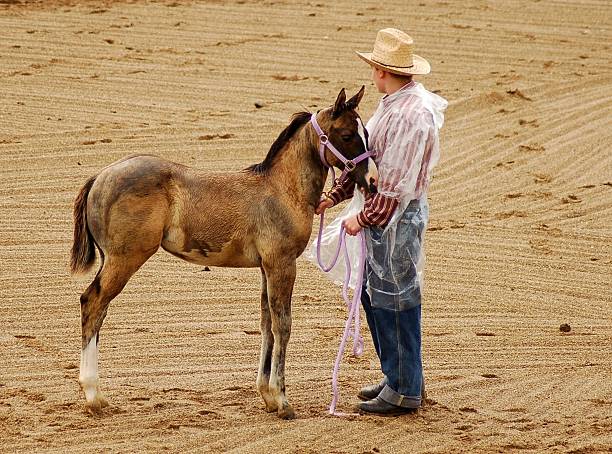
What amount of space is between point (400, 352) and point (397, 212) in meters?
0.86

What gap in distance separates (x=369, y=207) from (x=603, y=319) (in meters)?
3.16

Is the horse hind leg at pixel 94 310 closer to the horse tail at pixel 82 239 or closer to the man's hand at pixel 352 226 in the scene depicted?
the horse tail at pixel 82 239

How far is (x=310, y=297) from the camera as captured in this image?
970cm

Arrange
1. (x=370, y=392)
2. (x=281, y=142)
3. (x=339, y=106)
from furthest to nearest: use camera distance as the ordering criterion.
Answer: (x=370, y=392) < (x=281, y=142) < (x=339, y=106)

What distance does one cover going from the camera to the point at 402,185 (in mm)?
7055

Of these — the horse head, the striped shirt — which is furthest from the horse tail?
the striped shirt

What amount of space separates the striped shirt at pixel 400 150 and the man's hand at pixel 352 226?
0.03 meters

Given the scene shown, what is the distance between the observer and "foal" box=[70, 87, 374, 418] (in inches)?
278

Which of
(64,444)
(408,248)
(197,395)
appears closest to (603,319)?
(408,248)

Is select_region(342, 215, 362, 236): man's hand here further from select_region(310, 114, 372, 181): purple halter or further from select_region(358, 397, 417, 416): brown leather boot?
A: select_region(358, 397, 417, 416): brown leather boot

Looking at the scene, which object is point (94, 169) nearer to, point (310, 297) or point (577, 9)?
point (310, 297)

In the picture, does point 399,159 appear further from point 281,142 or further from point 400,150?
point 281,142

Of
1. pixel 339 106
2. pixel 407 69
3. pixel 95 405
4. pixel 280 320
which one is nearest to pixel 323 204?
pixel 339 106

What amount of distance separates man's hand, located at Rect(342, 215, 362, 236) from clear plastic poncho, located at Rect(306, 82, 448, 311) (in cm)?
12
